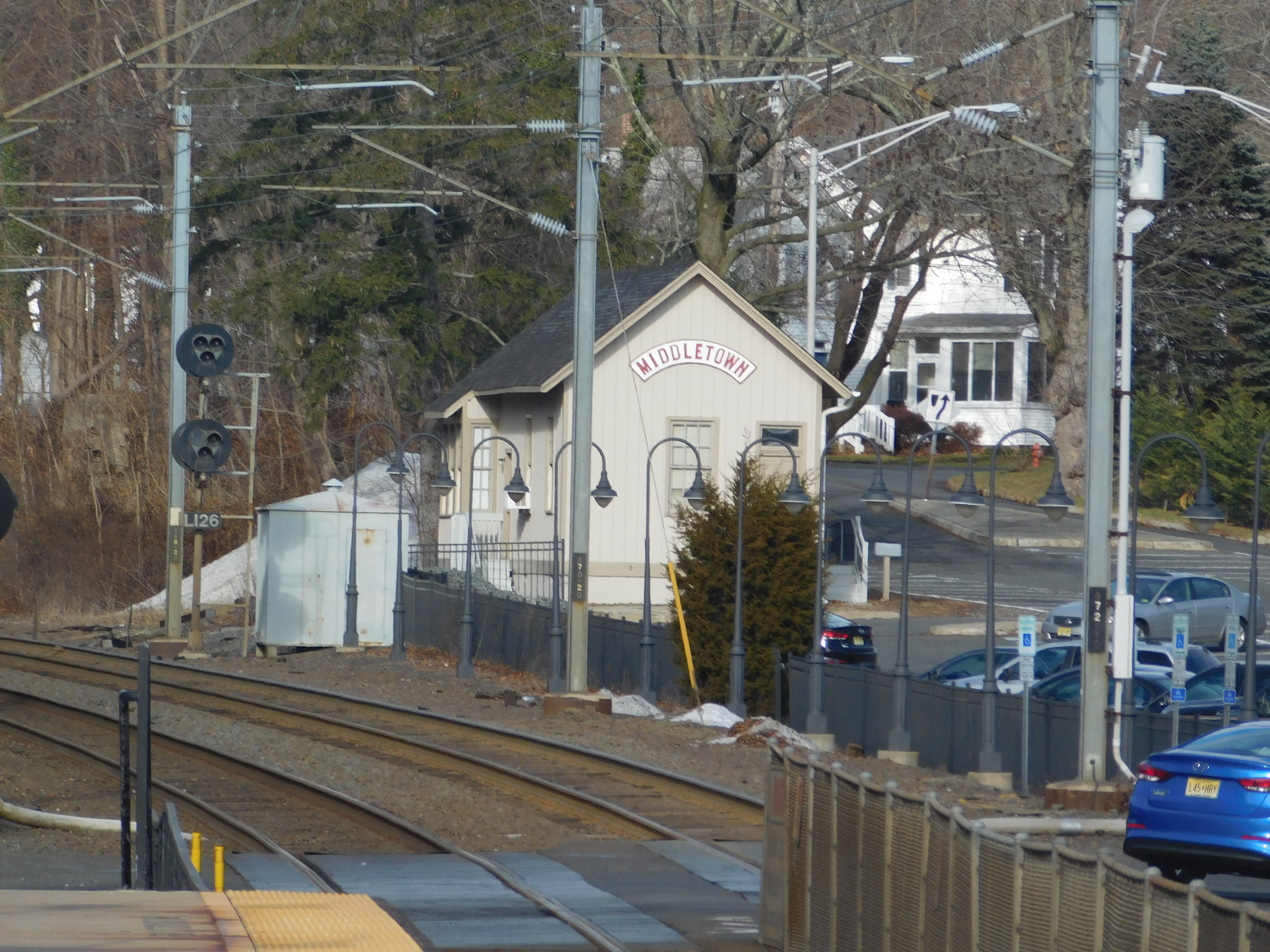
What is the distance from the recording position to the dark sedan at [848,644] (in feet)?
101

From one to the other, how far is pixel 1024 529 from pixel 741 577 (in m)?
26.2

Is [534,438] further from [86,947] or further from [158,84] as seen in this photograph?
[86,947]

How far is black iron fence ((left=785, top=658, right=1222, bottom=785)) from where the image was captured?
19.2m

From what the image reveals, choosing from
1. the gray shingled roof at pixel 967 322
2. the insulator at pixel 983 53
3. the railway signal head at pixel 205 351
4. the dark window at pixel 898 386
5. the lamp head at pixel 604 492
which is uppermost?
the gray shingled roof at pixel 967 322

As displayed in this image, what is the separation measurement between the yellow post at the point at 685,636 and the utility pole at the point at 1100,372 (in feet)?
33.3

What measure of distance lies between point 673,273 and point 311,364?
11.4 meters

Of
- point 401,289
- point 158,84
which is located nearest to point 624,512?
point 401,289

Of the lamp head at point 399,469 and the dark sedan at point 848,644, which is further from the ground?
the lamp head at point 399,469

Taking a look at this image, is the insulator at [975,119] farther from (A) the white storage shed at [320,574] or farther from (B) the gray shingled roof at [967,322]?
(B) the gray shingled roof at [967,322]

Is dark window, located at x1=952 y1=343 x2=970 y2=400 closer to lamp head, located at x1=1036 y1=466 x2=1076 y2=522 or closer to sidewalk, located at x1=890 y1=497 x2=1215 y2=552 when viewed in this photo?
sidewalk, located at x1=890 y1=497 x2=1215 y2=552

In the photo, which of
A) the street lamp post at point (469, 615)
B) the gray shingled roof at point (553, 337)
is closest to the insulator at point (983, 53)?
the street lamp post at point (469, 615)

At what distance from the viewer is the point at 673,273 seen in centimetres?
3681

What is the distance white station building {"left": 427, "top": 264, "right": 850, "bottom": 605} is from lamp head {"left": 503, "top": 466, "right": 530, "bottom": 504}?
4380 mm

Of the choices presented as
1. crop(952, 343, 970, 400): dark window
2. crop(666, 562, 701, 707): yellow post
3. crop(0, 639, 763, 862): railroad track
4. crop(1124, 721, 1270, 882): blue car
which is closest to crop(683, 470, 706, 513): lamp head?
crop(666, 562, 701, 707): yellow post
